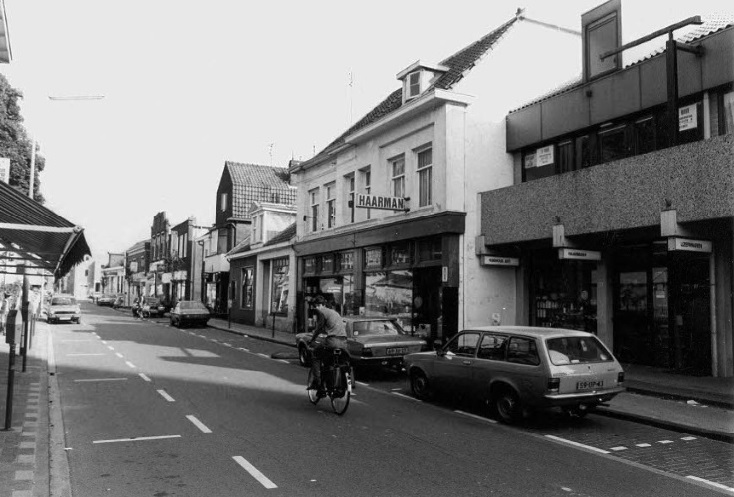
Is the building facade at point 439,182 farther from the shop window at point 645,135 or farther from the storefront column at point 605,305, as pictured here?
the shop window at point 645,135

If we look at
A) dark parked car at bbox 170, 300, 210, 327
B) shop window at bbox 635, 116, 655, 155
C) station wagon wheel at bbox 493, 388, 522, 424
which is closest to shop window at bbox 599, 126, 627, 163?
shop window at bbox 635, 116, 655, 155

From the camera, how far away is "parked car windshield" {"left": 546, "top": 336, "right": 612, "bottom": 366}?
8766 mm

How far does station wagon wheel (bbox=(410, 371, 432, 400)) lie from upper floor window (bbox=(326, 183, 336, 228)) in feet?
49.4

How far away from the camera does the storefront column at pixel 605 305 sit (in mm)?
15516

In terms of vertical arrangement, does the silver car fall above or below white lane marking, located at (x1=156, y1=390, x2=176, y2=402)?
above

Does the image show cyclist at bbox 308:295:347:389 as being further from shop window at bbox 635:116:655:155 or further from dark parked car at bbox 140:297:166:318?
dark parked car at bbox 140:297:166:318

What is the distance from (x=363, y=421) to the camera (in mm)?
9117

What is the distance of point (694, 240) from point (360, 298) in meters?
12.7

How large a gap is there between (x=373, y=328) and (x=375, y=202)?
5.82 metres

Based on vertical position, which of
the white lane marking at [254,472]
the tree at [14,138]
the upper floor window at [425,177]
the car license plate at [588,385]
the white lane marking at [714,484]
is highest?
the tree at [14,138]

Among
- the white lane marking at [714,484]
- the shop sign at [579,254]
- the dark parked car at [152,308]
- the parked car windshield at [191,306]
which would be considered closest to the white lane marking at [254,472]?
the white lane marking at [714,484]

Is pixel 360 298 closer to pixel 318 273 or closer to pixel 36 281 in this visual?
pixel 318 273

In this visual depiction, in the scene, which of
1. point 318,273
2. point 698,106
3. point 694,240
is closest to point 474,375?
point 694,240

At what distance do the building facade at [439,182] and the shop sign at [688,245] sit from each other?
649 centimetres
